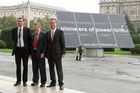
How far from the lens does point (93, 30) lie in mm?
33094

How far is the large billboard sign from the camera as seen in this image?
105 feet

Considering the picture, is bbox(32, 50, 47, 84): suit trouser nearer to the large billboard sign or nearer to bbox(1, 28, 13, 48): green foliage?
the large billboard sign

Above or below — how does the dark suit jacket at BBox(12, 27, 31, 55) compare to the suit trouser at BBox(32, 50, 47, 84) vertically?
above

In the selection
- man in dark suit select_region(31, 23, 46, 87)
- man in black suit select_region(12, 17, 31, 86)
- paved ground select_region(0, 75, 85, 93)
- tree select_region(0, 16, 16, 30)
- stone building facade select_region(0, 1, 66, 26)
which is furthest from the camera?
stone building facade select_region(0, 1, 66, 26)

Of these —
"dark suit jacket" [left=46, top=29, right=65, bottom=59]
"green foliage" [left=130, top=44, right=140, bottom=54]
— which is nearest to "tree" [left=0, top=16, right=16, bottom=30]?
"green foliage" [left=130, top=44, right=140, bottom=54]

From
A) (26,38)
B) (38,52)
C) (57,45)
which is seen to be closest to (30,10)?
(26,38)

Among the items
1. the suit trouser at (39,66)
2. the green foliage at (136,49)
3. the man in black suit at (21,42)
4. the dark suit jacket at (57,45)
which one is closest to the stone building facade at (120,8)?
the green foliage at (136,49)

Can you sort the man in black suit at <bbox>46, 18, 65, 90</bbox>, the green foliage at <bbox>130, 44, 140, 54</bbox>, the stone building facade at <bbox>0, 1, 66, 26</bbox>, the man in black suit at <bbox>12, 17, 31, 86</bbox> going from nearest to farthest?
the man in black suit at <bbox>46, 18, 65, 90</bbox> < the man in black suit at <bbox>12, 17, 31, 86</bbox> < the green foliage at <bbox>130, 44, 140, 54</bbox> < the stone building facade at <bbox>0, 1, 66, 26</bbox>

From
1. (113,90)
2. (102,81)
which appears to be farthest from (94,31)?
(113,90)

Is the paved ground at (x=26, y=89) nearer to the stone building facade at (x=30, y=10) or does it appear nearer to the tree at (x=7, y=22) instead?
the tree at (x=7, y=22)

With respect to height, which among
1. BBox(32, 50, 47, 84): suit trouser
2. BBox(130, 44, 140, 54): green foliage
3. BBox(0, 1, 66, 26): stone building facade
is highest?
BBox(0, 1, 66, 26): stone building facade

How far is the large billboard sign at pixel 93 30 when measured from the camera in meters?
32.0

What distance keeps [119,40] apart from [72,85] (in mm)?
20859

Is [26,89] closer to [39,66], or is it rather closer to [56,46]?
[39,66]
